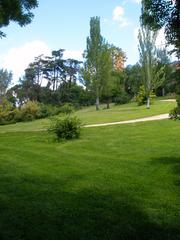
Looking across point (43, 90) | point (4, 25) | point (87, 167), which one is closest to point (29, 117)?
point (43, 90)

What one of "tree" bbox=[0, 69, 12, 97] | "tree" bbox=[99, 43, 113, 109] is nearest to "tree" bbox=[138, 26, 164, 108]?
"tree" bbox=[99, 43, 113, 109]

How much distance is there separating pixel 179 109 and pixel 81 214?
4.51 m

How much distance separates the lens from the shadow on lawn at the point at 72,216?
4680mm

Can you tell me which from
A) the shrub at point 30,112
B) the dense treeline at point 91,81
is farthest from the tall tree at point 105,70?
the shrub at point 30,112

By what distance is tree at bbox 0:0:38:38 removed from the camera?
562 cm

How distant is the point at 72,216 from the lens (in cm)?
536

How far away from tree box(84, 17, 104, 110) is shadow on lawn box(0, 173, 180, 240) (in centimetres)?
3375

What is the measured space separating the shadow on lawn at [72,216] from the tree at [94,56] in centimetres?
3375

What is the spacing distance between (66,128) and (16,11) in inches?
368

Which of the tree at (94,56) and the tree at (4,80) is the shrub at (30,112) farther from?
the tree at (4,80)

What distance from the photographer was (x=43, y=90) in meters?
Answer: 61.8

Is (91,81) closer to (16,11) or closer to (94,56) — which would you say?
(94,56)

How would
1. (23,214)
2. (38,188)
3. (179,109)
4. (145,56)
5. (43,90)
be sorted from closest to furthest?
(23,214)
(38,188)
(179,109)
(145,56)
(43,90)

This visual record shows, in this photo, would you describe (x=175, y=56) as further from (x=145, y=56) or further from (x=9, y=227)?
(x=145, y=56)
